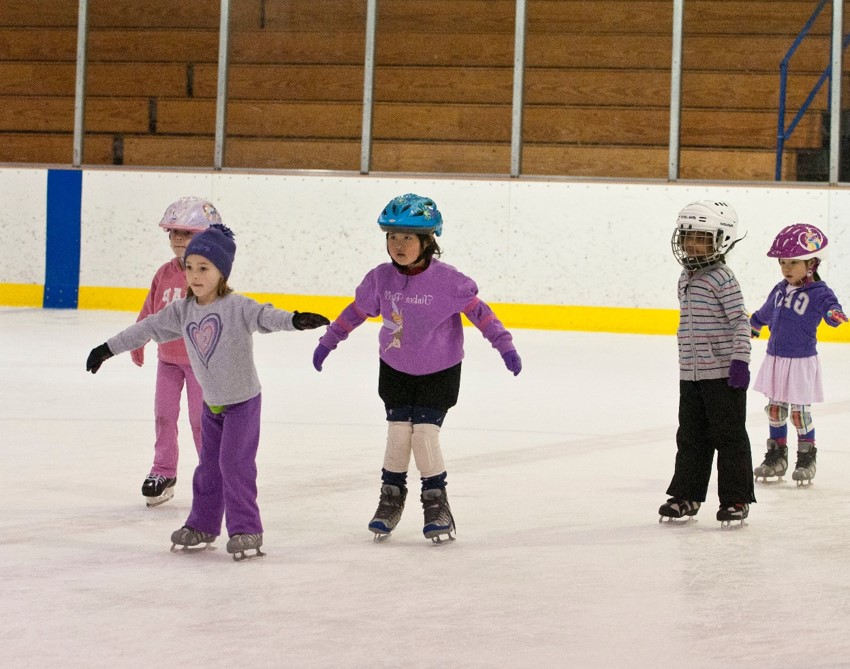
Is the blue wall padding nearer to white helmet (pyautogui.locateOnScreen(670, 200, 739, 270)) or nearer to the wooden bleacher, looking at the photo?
the wooden bleacher

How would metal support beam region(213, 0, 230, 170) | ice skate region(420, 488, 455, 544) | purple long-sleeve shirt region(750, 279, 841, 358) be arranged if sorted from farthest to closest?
metal support beam region(213, 0, 230, 170) → purple long-sleeve shirt region(750, 279, 841, 358) → ice skate region(420, 488, 455, 544)

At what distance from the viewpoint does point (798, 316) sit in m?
4.50

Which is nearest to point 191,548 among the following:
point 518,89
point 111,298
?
point 518,89

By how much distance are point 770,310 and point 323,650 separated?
264 cm

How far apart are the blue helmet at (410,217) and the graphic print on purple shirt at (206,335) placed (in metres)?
0.50

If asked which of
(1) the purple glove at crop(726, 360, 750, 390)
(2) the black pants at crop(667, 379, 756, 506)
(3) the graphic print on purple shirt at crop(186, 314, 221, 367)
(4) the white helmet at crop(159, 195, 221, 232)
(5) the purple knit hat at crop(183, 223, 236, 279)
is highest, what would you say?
(4) the white helmet at crop(159, 195, 221, 232)

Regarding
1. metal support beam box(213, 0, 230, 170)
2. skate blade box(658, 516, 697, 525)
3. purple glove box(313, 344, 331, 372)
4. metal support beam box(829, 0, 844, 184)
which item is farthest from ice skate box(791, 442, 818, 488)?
metal support beam box(213, 0, 230, 170)

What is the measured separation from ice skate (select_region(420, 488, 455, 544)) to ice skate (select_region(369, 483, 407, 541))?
0.07 m

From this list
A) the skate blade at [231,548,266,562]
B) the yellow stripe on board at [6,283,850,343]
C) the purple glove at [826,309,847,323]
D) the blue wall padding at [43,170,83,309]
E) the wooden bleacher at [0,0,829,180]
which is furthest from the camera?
the wooden bleacher at [0,0,829,180]

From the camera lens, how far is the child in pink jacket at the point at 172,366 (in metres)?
3.86

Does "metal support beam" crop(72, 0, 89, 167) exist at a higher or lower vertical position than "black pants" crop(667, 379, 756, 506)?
higher

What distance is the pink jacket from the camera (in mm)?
3938

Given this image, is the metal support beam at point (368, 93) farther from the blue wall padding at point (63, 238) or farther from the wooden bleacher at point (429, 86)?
the blue wall padding at point (63, 238)

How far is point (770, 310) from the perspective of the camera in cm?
459
